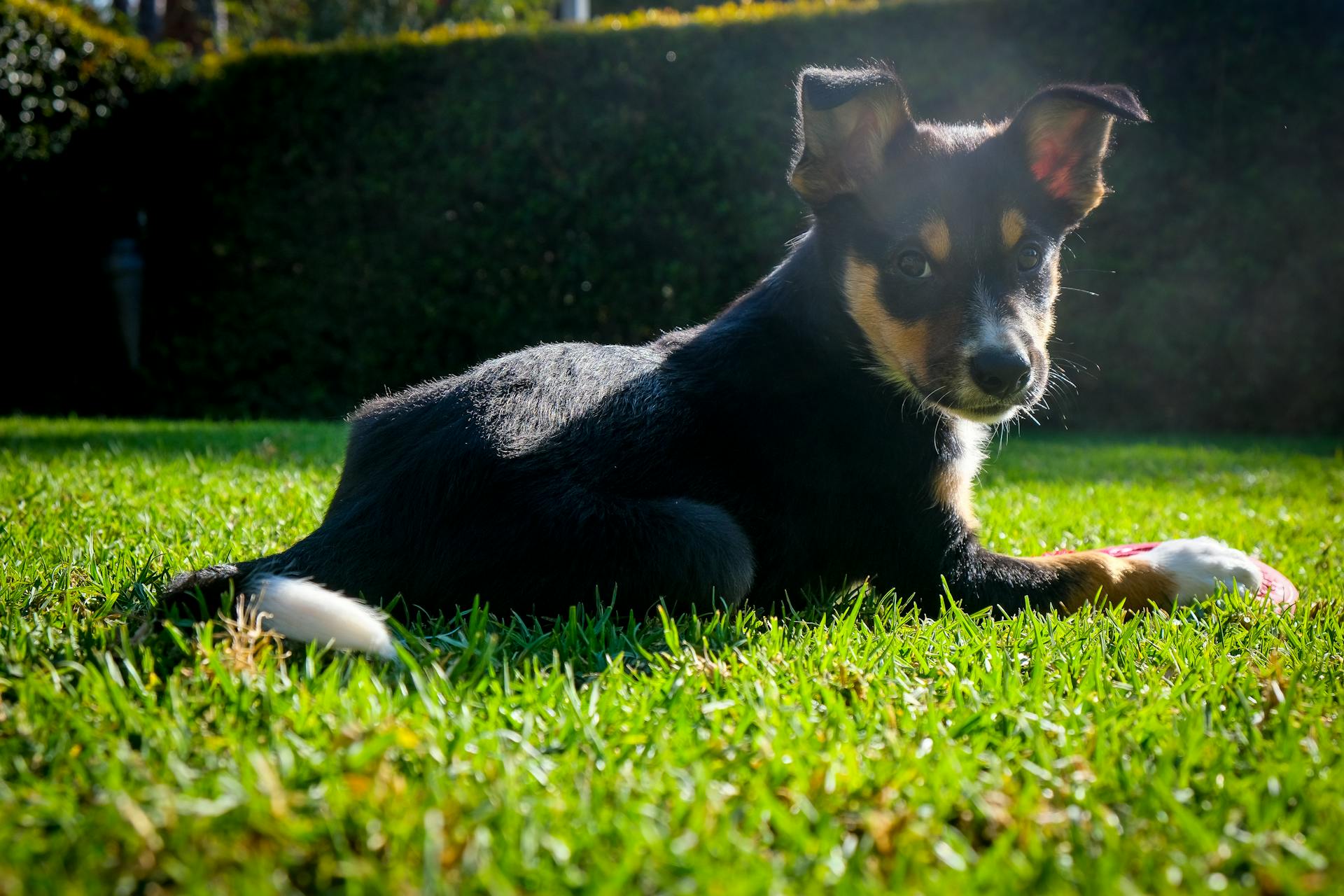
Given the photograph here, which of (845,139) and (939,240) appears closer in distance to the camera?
(939,240)

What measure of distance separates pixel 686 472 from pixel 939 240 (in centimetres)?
126

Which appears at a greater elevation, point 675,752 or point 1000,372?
point 1000,372

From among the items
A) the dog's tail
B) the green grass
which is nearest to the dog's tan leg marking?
the green grass

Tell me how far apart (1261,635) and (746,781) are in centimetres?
199

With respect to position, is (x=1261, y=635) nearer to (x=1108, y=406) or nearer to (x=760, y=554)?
(x=760, y=554)

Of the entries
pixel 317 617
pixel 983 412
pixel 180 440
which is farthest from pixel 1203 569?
pixel 180 440

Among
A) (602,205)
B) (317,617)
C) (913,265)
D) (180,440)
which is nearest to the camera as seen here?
(317,617)

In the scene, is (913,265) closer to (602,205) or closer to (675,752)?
(675,752)

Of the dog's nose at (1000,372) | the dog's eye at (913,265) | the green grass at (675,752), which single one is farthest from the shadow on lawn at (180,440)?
the dog's nose at (1000,372)

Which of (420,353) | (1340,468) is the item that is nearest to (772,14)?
(420,353)

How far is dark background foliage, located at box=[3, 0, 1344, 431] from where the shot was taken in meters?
9.50

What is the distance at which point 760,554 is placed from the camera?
130 inches

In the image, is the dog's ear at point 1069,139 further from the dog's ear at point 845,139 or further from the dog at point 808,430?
the dog's ear at point 845,139

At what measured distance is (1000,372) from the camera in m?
3.32
